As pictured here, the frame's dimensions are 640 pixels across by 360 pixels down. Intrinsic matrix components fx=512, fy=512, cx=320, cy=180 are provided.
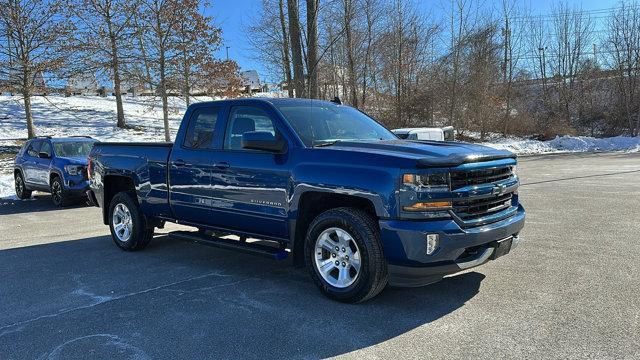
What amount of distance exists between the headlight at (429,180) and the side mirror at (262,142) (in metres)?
1.41

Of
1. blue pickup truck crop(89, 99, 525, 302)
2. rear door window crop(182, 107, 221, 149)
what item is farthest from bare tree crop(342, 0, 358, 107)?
blue pickup truck crop(89, 99, 525, 302)

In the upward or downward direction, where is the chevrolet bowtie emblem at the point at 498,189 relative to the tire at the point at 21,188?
upward

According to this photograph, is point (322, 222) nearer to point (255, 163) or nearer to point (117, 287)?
point (255, 163)

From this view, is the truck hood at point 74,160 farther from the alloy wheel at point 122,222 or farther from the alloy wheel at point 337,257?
the alloy wheel at point 337,257

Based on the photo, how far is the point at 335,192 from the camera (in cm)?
461

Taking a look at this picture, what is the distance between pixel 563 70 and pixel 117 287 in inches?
1579

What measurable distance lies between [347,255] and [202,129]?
260 centimetres

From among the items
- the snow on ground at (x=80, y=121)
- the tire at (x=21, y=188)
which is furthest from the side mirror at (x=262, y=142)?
the snow on ground at (x=80, y=121)

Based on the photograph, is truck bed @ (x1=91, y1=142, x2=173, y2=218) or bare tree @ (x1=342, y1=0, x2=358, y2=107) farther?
bare tree @ (x1=342, y1=0, x2=358, y2=107)

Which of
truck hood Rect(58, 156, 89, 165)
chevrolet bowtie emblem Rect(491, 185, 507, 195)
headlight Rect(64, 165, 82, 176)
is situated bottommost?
chevrolet bowtie emblem Rect(491, 185, 507, 195)

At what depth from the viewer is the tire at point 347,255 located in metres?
4.43

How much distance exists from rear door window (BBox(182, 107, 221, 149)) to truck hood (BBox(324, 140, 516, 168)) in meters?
1.71

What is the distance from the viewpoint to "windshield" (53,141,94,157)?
13164mm

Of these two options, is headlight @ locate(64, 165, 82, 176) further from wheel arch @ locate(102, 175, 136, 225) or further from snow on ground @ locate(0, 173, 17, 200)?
wheel arch @ locate(102, 175, 136, 225)
